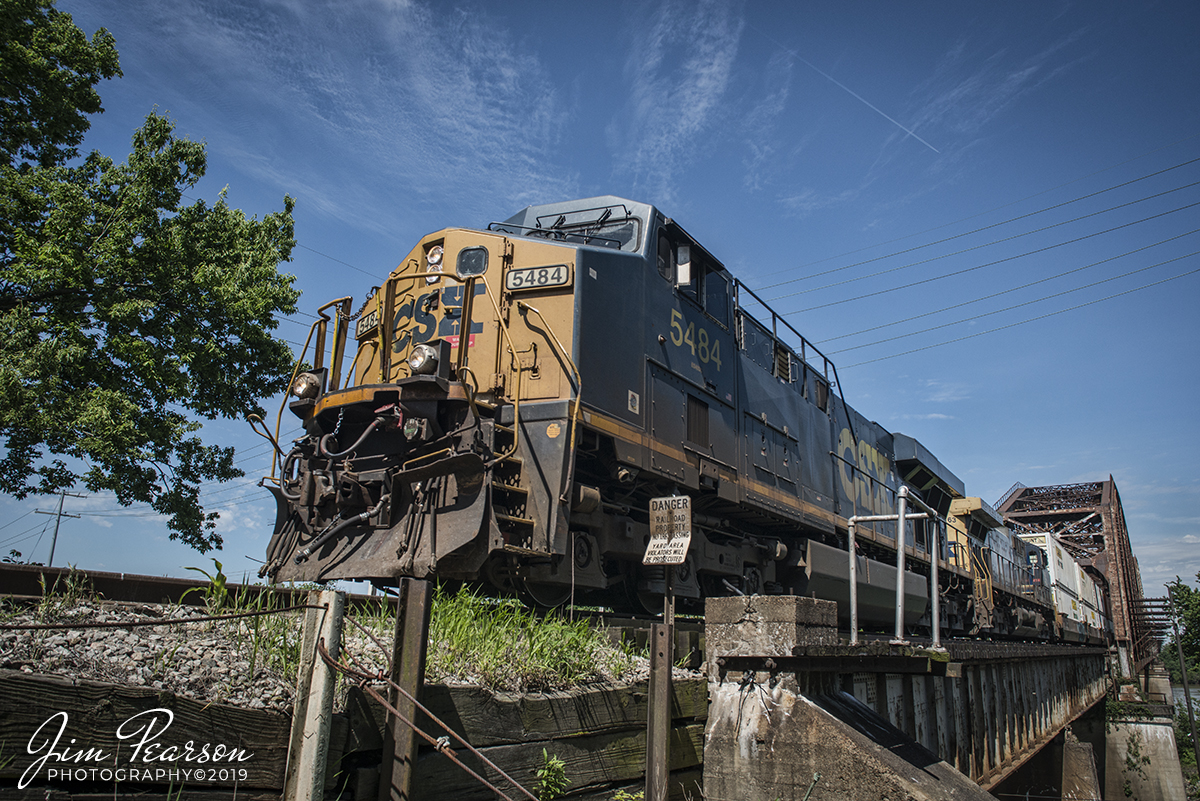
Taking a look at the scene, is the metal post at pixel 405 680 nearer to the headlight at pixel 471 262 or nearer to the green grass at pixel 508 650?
the green grass at pixel 508 650

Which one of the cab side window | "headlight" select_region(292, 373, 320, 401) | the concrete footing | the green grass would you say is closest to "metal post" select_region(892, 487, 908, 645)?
the green grass

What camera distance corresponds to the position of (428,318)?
23.4 feet

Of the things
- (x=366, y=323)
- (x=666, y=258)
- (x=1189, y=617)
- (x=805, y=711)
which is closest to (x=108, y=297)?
(x=366, y=323)

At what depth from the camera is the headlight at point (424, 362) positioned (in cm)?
591

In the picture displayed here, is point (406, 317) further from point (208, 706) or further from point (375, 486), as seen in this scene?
point (208, 706)

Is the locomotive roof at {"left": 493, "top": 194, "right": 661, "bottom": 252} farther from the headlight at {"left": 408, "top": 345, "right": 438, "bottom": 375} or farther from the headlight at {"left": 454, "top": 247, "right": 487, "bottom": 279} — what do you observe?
the headlight at {"left": 408, "top": 345, "right": 438, "bottom": 375}

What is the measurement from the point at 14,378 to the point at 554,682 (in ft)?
28.3

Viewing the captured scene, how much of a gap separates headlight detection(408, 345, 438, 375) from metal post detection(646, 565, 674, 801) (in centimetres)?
266

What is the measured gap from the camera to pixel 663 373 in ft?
25.2

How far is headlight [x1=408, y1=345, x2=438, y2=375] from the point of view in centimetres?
591

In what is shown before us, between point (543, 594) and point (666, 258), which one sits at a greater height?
point (666, 258)

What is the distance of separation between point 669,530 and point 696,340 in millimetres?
3495

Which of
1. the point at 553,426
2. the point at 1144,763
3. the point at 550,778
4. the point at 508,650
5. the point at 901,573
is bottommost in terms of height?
the point at 1144,763
